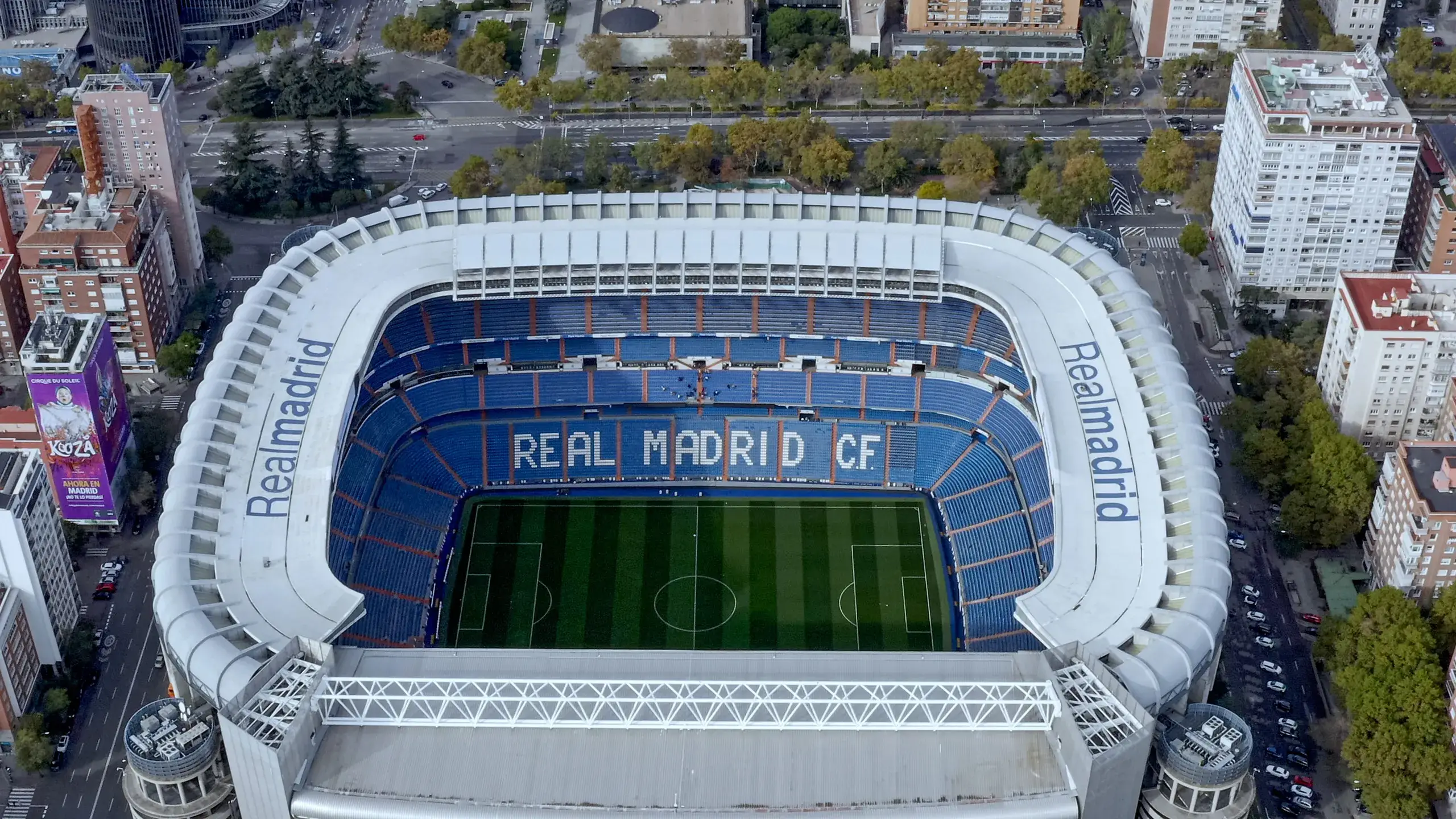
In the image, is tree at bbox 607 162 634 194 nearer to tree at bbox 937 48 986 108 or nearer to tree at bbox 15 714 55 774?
tree at bbox 937 48 986 108

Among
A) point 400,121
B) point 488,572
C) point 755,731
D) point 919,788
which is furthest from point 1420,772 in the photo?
point 400,121

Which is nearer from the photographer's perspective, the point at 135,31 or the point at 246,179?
the point at 246,179

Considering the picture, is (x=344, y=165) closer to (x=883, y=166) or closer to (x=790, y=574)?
(x=883, y=166)

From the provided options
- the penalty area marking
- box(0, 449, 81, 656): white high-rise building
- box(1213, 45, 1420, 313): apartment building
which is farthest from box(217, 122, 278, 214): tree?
box(1213, 45, 1420, 313): apartment building

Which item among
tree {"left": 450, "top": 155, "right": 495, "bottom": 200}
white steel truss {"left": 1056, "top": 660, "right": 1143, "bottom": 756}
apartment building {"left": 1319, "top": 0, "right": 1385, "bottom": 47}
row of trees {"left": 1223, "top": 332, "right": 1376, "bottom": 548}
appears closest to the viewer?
white steel truss {"left": 1056, "top": 660, "right": 1143, "bottom": 756}

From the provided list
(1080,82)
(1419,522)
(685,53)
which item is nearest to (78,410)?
(685,53)

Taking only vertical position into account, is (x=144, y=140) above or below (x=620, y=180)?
above
